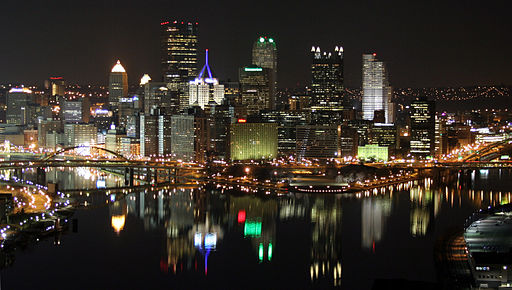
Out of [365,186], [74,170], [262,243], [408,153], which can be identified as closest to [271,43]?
[408,153]

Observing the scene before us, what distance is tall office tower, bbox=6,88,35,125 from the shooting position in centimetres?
6625

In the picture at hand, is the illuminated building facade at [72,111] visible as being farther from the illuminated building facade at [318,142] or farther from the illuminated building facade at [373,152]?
the illuminated building facade at [373,152]

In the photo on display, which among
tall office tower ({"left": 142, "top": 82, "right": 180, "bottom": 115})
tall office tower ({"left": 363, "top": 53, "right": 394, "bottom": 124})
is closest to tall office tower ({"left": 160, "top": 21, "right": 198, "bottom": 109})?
tall office tower ({"left": 142, "top": 82, "right": 180, "bottom": 115})

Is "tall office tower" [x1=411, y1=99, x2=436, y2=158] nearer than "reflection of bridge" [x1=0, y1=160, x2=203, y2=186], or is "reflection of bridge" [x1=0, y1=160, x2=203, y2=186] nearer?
"reflection of bridge" [x1=0, y1=160, x2=203, y2=186]

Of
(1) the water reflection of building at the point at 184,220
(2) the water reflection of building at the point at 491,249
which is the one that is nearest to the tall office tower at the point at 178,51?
(1) the water reflection of building at the point at 184,220

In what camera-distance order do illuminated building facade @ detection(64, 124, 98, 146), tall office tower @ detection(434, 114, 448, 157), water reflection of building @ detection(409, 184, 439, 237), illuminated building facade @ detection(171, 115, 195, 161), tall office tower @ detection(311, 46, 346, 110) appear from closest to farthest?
water reflection of building @ detection(409, 184, 439, 237) < illuminated building facade @ detection(171, 115, 195, 161) < tall office tower @ detection(434, 114, 448, 157) < tall office tower @ detection(311, 46, 346, 110) < illuminated building facade @ detection(64, 124, 98, 146)

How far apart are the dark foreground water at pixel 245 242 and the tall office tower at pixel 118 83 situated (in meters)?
37.5

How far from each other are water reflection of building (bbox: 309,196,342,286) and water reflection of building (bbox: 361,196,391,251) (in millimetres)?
649

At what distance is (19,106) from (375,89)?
90.1 ft

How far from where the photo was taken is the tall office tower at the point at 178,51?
190ft

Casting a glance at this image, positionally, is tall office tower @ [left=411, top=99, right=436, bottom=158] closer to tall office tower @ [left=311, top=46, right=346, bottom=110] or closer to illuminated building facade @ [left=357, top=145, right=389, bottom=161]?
illuminated building facade @ [left=357, top=145, right=389, bottom=161]

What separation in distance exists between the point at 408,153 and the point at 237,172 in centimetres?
1343

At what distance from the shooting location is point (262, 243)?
66.0ft

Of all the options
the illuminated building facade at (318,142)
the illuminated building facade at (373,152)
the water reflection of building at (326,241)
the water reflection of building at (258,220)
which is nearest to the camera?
the water reflection of building at (326,241)
